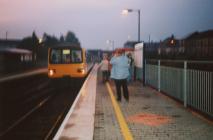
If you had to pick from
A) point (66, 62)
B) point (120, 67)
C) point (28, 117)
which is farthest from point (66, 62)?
point (120, 67)

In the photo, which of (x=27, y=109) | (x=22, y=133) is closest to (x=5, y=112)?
(x=27, y=109)

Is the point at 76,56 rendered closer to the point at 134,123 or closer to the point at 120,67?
the point at 120,67

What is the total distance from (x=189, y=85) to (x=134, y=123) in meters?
2.97

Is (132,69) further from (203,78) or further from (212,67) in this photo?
(203,78)

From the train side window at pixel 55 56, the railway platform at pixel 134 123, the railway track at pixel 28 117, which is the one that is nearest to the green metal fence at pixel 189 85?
the railway platform at pixel 134 123

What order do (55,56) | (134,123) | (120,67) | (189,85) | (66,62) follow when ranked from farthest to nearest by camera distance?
(55,56) → (66,62) → (120,67) → (189,85) → (134,123)

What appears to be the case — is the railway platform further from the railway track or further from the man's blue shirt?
the man's blue shirt

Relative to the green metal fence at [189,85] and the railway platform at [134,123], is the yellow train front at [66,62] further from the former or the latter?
the railway platform at [134,123]

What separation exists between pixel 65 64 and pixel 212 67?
1158cm

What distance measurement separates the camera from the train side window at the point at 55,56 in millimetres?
20984

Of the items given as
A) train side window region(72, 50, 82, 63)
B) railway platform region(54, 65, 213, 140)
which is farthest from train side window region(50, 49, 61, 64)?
railway platform region(54, 65, 213, 140)

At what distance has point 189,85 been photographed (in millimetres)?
10453

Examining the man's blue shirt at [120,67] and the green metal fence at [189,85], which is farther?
the man's blue shirt at [120,67]

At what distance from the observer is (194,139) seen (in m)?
6.60
